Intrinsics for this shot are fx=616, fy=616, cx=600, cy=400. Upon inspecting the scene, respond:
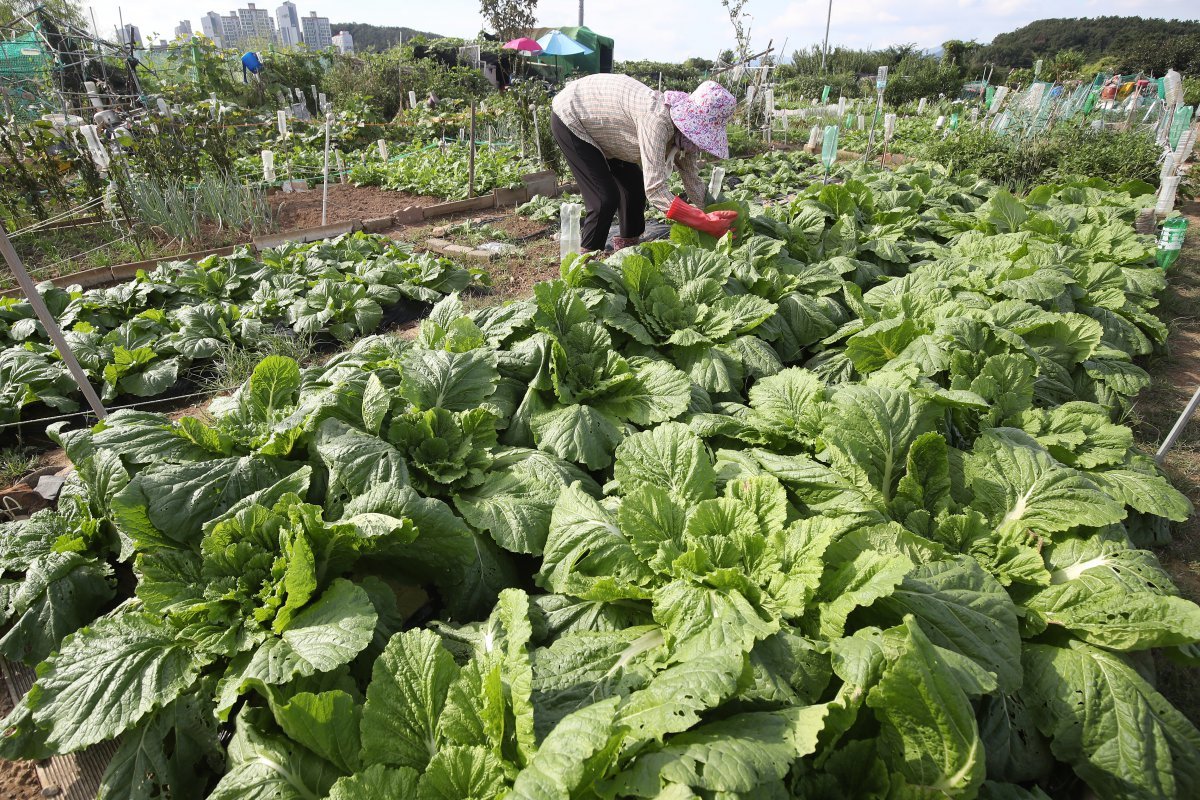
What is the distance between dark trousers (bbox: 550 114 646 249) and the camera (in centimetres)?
544

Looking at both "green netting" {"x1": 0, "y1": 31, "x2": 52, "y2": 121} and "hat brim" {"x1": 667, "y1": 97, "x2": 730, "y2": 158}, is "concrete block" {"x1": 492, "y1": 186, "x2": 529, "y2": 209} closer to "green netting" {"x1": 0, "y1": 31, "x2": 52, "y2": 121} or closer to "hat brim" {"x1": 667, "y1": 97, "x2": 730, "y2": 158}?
"hat brim" {"x1": 667, "y1": 97, "x2": 730, "y2": 158}

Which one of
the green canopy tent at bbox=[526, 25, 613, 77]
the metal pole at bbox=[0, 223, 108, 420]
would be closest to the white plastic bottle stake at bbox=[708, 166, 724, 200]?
the metal pole at bbox=[0, 223, 108, 420]

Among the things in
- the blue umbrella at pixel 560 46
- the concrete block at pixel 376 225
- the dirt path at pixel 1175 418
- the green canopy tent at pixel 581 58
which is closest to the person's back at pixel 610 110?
the concrete block at pixel 376 225

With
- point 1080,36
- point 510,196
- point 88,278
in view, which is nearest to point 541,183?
point 510,196

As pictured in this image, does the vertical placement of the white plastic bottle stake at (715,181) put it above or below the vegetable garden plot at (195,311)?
above

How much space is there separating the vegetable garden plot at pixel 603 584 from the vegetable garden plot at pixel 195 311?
200 centimetres

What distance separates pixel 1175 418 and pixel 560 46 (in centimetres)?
2209

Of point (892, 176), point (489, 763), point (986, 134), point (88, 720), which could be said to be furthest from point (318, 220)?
point (986, 134)

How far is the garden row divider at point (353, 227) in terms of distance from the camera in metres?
6.03

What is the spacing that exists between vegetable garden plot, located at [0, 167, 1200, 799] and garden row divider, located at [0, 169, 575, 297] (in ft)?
15.4

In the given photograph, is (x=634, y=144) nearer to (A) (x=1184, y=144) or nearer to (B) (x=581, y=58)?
(A) (x=1184, y=144)

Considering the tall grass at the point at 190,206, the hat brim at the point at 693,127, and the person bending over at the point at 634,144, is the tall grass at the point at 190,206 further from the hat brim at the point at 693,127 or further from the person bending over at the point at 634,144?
the hat brim at the point at 693,127

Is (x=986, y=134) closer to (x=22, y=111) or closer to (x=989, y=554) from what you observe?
(x=989, y=554)

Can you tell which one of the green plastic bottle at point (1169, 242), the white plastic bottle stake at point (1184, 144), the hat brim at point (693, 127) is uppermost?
the hat brim at point (693, 127)
